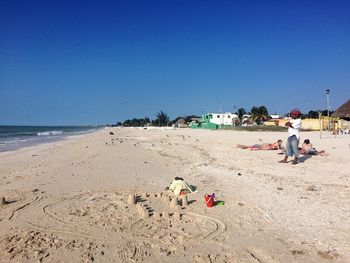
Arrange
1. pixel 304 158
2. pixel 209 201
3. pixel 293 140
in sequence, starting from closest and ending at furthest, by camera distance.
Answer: pixel 209 201, pixel 293 140, pixel 304 158

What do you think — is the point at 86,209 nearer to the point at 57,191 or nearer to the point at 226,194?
the point at 57,191

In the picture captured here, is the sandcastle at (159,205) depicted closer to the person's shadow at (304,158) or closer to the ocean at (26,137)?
the person's shadow at (304,158)

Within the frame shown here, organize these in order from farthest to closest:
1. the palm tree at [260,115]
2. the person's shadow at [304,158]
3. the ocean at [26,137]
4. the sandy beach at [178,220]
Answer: the palm tree at [260,115]
the ocean at [26,137]
the person's shadow at [304,158]
the sandy beach at [178,220]

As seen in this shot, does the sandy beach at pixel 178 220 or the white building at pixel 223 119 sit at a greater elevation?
the white building at pixel 223 119

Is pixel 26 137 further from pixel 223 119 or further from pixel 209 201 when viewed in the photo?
pixel 223 119

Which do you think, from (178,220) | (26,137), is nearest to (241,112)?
(26,137)

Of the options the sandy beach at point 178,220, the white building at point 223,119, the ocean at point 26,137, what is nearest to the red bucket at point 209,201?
the sandy beach at point 178,220

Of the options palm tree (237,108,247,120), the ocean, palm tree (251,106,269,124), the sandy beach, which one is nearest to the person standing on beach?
the sandy beach

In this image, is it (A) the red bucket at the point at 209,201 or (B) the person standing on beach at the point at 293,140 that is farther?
(B) the person standing on beach at the point at 293,140

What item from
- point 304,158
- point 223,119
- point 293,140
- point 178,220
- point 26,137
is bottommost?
point 304,158

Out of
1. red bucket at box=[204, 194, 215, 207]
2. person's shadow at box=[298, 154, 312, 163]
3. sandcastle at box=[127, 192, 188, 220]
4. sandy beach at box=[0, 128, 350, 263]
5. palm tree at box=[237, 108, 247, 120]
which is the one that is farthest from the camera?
palm tree at box=[237, 108, 247, 120]

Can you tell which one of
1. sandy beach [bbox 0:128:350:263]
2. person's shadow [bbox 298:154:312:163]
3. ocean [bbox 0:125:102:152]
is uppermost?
ocean [bbox 0:125:102:152]

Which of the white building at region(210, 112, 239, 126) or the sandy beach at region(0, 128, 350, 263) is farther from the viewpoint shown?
the white building at region(210, 112, 239, 126)

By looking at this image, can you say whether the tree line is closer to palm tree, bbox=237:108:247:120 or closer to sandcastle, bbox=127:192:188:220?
palm tree, bbox=237:108:247:120
